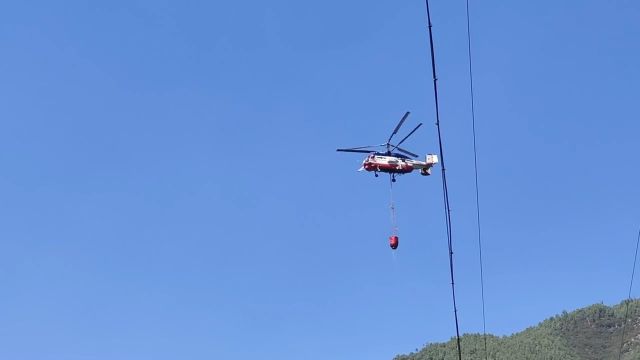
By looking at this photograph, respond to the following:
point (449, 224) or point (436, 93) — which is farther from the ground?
point (436, 93)

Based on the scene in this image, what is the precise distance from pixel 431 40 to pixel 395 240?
15.7 metres

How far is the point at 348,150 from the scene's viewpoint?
4688 centimetres

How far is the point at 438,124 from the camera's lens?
24.7m

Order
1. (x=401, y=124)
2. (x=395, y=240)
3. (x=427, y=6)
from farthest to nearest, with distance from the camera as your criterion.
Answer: (x=401, y=124) < (x=395, y=240) < (x=427, y=6)

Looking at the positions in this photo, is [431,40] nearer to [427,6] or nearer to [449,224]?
[427,6]

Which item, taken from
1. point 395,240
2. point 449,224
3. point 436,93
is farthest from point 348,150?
point 436,93

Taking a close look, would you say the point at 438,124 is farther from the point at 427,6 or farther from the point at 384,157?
the point at 384,157

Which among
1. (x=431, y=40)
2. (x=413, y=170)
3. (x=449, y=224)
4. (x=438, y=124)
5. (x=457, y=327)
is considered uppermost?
(x=413, y=170)

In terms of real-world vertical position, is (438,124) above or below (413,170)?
below

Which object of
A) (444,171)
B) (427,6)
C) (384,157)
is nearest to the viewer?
(427,6)

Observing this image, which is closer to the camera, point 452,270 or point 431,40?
point 431,40

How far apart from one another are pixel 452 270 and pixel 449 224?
4.95 feet

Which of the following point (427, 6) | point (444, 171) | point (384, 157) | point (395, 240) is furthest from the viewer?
point (384, 157)

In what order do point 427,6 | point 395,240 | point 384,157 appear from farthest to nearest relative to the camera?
point 384,157
point 395,240
point 427,6
